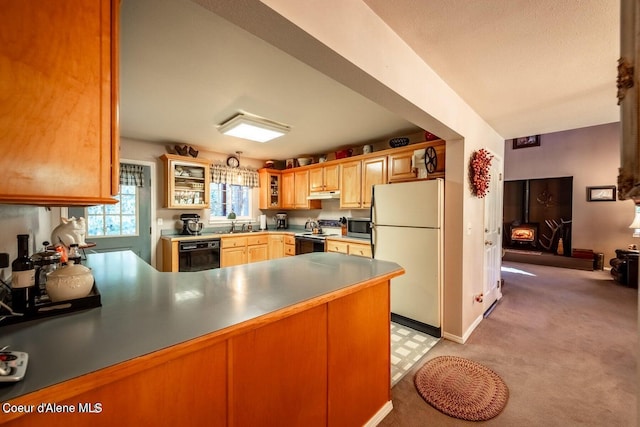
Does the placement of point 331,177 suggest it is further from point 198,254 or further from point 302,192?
point 198,254

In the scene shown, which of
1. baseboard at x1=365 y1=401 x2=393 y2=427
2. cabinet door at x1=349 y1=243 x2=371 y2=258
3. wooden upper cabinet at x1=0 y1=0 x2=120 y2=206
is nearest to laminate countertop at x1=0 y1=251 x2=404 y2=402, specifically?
wooden upper cabinet at x1=0 y1=0 x2=120 y2=206

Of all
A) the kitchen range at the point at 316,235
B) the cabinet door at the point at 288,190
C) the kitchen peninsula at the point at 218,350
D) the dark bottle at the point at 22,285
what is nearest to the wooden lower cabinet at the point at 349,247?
the kitchen range at the point at 316,235

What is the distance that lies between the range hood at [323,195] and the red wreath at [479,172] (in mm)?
2034

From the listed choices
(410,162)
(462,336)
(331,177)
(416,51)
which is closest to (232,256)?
(331,177)

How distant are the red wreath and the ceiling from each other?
0.47 m

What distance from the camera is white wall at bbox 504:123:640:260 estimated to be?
5387mm

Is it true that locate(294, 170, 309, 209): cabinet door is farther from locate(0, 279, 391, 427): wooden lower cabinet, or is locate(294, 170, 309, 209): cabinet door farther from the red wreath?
locate(0, 279, 391, 427): wooden lower cabinet

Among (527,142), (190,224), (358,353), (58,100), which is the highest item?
A: (527,142)

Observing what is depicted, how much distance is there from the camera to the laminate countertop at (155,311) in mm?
A: 659

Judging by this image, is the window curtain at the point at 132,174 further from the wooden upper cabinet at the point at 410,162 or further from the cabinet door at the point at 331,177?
the wooden upper cabinet at the point at 410,162

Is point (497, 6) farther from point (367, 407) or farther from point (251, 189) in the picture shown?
point (251, 189)

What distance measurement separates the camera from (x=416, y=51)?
5.51ft

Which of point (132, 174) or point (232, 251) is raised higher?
point (132, 174)

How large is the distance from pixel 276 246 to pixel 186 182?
1885 mm
